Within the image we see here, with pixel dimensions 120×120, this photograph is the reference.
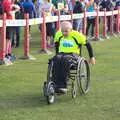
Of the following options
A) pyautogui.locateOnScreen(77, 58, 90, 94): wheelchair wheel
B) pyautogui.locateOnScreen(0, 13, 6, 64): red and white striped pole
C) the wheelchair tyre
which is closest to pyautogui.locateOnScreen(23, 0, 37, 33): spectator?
pyautogui.locateOnScreen(0, 13, 6, 64): red and white striped pole

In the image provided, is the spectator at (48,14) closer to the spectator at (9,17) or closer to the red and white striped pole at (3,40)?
the spectator at (9,17)

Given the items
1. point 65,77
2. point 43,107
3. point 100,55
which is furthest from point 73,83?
point 100,55

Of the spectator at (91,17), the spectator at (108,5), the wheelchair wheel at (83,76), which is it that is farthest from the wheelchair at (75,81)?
the spectator at (108,5)

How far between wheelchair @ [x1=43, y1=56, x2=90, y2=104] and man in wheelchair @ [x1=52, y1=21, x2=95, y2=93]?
0.27 feet

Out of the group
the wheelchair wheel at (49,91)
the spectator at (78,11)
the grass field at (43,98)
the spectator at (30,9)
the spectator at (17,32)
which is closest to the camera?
the grass field at (43,98)

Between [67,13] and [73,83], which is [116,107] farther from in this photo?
[67,13]

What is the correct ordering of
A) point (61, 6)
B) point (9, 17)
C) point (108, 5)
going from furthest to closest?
point (108, 5), point (61, 6), point (9, 17)

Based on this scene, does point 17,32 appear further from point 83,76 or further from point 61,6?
point 83,76

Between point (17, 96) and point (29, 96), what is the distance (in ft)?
0.71

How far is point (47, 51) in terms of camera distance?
55.9ft

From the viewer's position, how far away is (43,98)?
955cm

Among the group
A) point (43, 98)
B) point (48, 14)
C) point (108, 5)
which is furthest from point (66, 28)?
point (108, 5)

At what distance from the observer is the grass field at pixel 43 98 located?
26.8ft

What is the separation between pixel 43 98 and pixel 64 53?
2.93 feet
